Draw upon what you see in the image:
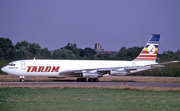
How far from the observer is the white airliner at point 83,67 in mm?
37094

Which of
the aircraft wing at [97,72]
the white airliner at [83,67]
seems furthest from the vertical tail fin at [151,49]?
the aircraft wing at [97,72]

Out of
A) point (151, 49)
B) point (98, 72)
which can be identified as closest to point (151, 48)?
point (151, 49)

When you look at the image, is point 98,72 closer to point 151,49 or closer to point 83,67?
point 83,67

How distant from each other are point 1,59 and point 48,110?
41849 mm

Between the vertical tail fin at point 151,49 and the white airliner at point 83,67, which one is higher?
the vertical tail fin at point 151,49

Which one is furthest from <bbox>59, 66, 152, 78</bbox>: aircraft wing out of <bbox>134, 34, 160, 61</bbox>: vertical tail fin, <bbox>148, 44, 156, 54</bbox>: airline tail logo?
<bbox>148, 44, 156, 54</bbox>: airline tail logo

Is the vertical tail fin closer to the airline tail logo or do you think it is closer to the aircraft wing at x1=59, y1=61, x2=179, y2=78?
the airline tail logo

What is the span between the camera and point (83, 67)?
4056 centimetres

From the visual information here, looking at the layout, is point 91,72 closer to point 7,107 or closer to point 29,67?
point 29,67

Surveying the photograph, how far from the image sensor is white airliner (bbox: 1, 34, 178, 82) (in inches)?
1460

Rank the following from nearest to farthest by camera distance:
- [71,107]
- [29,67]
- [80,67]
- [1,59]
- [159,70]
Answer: [71,107] → [29,67] → [80,67] → [1,59] → [159,70]

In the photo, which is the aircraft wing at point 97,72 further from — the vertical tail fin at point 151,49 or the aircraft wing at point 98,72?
the vertical tail fin at point 151,49

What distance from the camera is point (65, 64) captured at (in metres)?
39.2

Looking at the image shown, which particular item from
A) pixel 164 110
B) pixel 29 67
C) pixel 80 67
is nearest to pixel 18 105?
pixel 164 110
